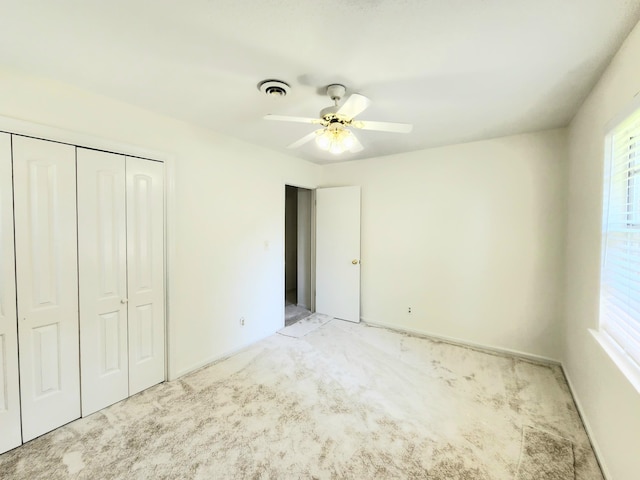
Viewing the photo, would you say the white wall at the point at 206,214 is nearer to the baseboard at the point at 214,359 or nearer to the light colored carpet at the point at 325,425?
the baseboard at the point at 214,359

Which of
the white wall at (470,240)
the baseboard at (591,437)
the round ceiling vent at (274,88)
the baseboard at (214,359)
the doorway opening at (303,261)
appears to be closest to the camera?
the baseboard at (591,437)

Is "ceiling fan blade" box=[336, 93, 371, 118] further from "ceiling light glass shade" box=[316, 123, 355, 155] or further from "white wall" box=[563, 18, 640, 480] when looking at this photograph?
"white wall" box=[563, 18, 640, 480]

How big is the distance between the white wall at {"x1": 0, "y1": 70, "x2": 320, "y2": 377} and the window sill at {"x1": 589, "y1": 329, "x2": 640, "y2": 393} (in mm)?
3067

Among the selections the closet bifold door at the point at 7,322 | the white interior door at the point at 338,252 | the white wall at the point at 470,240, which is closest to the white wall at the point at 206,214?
the closet bifold door at the point at 7,322

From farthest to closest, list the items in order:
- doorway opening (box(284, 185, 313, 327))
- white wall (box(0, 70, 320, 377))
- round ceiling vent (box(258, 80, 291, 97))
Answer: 1. doorway opening (box(284, 185, 313, 327))
2. white wall (box(0, 70, 320, 377))
3. round ceiling vent (box(258, 80, 291, 97))

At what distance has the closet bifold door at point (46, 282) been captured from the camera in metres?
1.83

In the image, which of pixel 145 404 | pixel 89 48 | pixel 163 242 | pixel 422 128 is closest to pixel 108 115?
pixel 89 48

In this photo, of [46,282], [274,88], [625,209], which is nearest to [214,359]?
[46,282]

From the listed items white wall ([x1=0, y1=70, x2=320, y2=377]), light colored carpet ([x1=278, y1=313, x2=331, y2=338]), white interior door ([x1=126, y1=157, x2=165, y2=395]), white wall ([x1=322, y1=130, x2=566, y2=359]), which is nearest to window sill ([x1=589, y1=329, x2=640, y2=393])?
white wall ([x1=322, y1=130, x2=566, y2=359])

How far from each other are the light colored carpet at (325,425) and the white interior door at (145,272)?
0.24m

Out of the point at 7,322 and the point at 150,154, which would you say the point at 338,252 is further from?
the point at 7,322

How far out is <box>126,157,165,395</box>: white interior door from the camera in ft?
7.66

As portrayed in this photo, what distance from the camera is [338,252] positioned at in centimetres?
428

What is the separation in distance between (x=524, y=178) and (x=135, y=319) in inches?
157
